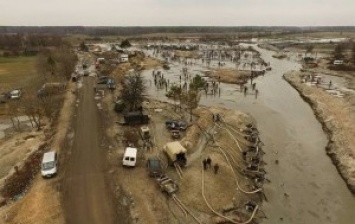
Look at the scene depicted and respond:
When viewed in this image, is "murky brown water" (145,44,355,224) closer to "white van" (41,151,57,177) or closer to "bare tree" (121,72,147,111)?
"bare tree" (121,72,147,111)

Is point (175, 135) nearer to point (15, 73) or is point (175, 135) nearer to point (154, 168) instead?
point (154, 168)

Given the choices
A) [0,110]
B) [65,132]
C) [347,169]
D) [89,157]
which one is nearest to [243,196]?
[347,169]

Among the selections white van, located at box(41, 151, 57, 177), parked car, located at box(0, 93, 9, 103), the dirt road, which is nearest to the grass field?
parked car, located at box(0, 93, 9, 103)

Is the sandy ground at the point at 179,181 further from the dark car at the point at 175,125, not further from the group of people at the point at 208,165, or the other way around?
the dark car at the point at 175,125

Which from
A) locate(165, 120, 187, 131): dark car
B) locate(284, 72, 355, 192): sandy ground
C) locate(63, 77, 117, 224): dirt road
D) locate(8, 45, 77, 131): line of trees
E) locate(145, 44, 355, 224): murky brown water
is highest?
locate(8, 45, 77, 131): line of trees

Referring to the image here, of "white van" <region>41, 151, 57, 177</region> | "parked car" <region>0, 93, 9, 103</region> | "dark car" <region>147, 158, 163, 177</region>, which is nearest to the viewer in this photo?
"white van" <region>41, 151, 57, 177</region>

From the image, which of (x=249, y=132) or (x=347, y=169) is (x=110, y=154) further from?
(x=347, y=169)
